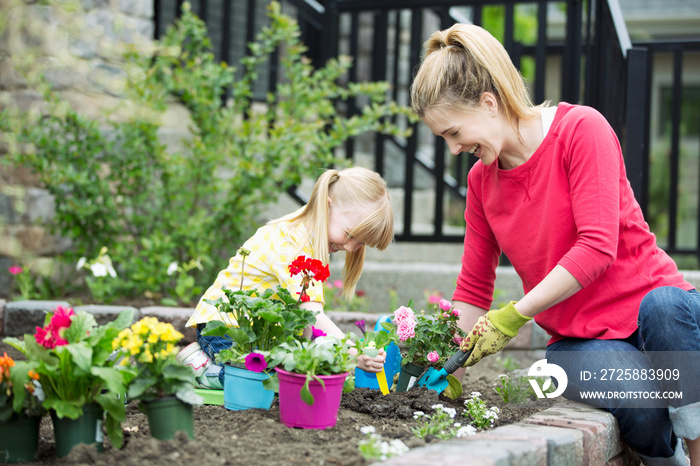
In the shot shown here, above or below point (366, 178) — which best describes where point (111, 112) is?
above

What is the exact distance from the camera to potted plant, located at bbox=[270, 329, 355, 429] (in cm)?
162

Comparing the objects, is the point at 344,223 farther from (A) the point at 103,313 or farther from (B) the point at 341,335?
(A) the point at 103,313

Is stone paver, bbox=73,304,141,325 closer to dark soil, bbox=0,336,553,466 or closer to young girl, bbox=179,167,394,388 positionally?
young girl, bbox=179,167,394,388

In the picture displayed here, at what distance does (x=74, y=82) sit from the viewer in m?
3.43

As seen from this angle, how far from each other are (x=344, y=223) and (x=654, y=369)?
3.43 ft

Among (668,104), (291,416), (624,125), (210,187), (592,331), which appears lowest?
(291,416)

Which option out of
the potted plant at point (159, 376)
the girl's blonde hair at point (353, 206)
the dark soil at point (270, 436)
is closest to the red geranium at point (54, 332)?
the potted plant at point (159, 376)

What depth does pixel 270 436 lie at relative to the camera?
1.60m

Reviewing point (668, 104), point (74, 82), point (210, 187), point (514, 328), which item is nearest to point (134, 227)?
point (210, 187)

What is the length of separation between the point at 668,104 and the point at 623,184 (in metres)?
8.80

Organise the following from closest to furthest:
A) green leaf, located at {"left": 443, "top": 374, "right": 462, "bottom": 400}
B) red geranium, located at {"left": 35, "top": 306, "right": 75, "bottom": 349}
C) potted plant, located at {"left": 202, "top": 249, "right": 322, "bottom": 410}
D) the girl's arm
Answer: red geranium, located at {"left": 35, "top": 306, "right": 75, "bottom": 349}
potted plant, located at {"left": 202, "top": 249, "right": 322, "bottom": 410}
the girl's arm
green leaf, located at {"left": 443, "top": 374, "right": 462, "bottom": 400}

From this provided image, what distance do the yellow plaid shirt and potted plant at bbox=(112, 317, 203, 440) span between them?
2.25 feet

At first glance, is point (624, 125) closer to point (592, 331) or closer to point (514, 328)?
point (592, 331)

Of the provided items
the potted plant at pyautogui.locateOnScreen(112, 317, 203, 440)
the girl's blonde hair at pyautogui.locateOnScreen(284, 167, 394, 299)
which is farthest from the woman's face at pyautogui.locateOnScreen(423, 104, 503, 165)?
the potted plant at pyautogui.locateOnScreen(112, 317, 203, 440)
